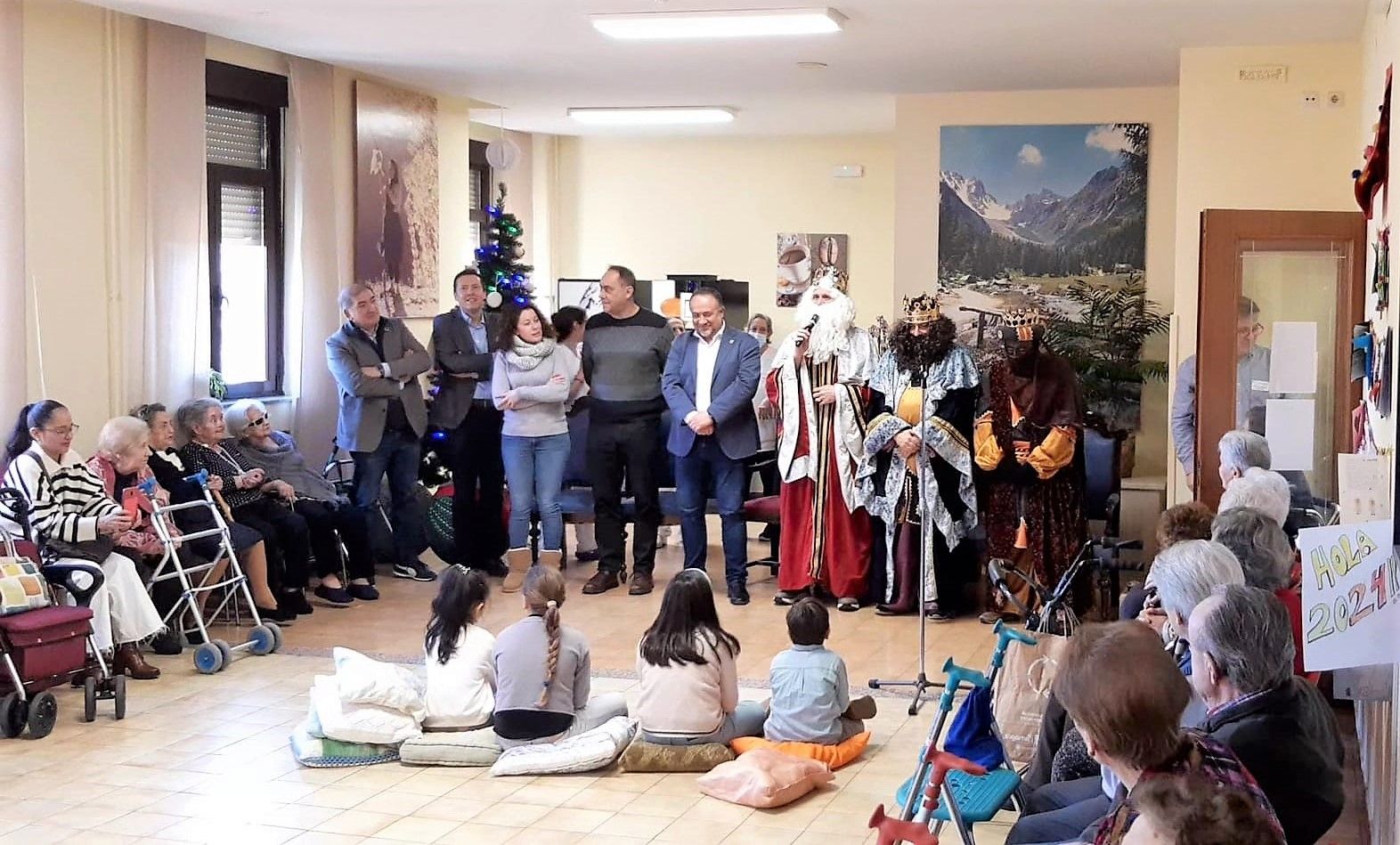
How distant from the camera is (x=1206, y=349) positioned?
723 centimetres

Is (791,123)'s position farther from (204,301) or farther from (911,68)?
(204,301)

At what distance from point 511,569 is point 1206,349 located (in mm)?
3819

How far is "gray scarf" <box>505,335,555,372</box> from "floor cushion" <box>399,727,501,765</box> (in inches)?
135

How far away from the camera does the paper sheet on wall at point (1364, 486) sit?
4414 mm

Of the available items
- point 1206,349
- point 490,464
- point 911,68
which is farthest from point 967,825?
point 911,68

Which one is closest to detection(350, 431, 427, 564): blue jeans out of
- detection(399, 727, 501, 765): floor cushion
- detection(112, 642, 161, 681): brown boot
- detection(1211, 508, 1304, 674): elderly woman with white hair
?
detection(112, 642, 161, 681): brown boot

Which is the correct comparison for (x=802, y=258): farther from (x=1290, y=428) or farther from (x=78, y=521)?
(x=78, y=521)

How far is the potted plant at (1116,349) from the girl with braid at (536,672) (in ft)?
19.4

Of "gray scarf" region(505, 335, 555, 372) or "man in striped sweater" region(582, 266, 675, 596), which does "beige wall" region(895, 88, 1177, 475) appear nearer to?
"man in striped sweater" region(582, 266, 675, 596)

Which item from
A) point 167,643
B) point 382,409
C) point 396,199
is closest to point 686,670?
point 167,643

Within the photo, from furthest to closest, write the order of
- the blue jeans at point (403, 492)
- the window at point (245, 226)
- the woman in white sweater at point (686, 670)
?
the blue jeans at point (403, 492), the window at point (245, 226), the woman in white sweater at point (686, 670)

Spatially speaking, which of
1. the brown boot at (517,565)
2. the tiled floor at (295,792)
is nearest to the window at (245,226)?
the brown boot at (517,565)

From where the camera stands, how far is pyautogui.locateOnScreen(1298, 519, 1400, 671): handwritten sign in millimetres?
3629

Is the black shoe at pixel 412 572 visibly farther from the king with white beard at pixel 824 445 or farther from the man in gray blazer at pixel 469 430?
the king with white beard at pixel 824 445
